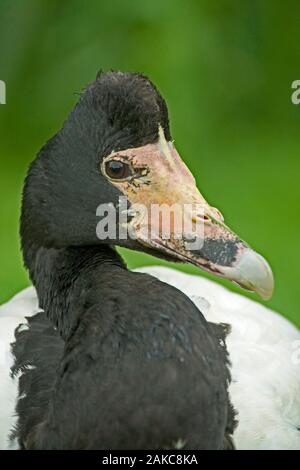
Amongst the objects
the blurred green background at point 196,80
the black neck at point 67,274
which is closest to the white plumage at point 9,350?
the black neck at point 67,274

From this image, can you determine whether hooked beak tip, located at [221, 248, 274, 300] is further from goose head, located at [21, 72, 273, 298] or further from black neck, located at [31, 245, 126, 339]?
black neck, located at [31, 245, 126, 339]

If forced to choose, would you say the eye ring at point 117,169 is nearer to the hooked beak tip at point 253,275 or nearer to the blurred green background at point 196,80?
the hooked beak tip at point 253,275

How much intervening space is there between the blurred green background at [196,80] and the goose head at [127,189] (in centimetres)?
165

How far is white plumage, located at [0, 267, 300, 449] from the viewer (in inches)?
78.7

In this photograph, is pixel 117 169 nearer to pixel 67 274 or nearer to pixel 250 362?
pixel 67 274

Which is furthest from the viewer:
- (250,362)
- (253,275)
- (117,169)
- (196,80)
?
(196,80)

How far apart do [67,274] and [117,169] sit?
0.24m

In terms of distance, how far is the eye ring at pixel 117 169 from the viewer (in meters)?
1.80

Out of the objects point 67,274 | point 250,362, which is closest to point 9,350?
point 67,274

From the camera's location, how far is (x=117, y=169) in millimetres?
1812

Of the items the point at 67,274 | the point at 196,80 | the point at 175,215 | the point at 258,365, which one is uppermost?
the point at 196,80
